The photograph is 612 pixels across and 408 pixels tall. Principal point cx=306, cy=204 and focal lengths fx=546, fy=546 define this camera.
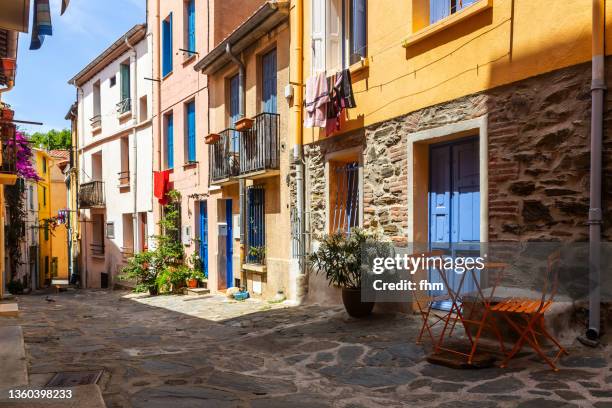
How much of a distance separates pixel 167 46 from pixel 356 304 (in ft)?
36.4

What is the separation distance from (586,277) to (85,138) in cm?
1978

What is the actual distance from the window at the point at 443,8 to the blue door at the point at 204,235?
25.8 ft

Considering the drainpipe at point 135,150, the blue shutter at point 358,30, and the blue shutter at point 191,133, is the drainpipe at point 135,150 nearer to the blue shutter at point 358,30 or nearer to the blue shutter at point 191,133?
the blue shutter at point 191,133

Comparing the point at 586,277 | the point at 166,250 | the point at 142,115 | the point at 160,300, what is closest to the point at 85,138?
the point at 142,115

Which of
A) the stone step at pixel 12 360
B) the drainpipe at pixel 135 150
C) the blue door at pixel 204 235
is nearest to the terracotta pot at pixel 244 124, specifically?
the blue door at pixel 204 235

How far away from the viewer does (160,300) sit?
11680mm

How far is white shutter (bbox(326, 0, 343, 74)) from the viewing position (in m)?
8.19

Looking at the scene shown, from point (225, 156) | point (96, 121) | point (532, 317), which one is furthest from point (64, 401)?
point (96, 121)

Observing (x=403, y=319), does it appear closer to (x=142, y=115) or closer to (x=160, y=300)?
(x=160, y=300)

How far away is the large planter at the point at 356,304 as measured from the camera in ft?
21.7

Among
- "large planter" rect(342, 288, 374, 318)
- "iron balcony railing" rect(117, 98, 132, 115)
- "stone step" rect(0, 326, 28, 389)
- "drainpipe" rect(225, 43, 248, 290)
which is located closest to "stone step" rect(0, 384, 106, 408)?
"stone step" rect(0, 326, 28, 389)

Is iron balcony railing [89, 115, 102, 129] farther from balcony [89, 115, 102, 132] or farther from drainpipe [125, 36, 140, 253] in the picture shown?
drainpipe [125, 36, 140, 253]

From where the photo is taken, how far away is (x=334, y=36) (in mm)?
8234

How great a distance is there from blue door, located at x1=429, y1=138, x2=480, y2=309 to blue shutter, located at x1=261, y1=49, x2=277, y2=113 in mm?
4346
